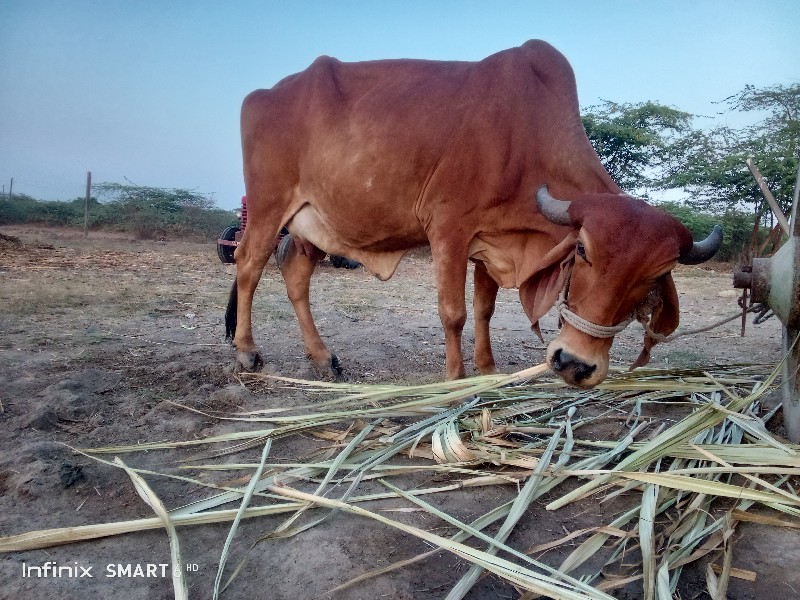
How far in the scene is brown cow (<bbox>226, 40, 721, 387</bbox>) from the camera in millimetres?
2447

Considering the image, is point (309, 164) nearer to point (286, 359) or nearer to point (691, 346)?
point (286, 359)

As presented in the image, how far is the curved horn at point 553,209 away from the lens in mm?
2828

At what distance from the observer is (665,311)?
2646mm

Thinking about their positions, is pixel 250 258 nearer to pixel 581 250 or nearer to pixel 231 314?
pixel 231 314

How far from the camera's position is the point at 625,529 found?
182cm

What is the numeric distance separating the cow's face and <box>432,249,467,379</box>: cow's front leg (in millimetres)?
955

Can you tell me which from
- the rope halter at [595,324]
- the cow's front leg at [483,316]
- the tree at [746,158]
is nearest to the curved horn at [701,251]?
the rope halter at [595,324]

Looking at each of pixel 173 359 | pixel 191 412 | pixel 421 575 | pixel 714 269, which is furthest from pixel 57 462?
pixel 714 269

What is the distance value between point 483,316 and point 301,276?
1.46 metres

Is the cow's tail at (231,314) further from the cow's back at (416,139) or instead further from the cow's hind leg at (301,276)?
the cow's back at (416,139)

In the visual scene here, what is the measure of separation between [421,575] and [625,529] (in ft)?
2.14

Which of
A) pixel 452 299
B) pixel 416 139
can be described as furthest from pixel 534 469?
pixel 416 139

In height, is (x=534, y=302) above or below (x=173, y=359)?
above

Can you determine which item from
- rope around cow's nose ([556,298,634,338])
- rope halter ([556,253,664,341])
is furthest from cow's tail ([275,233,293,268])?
rope around cow's nose ([556,298,634,338])
